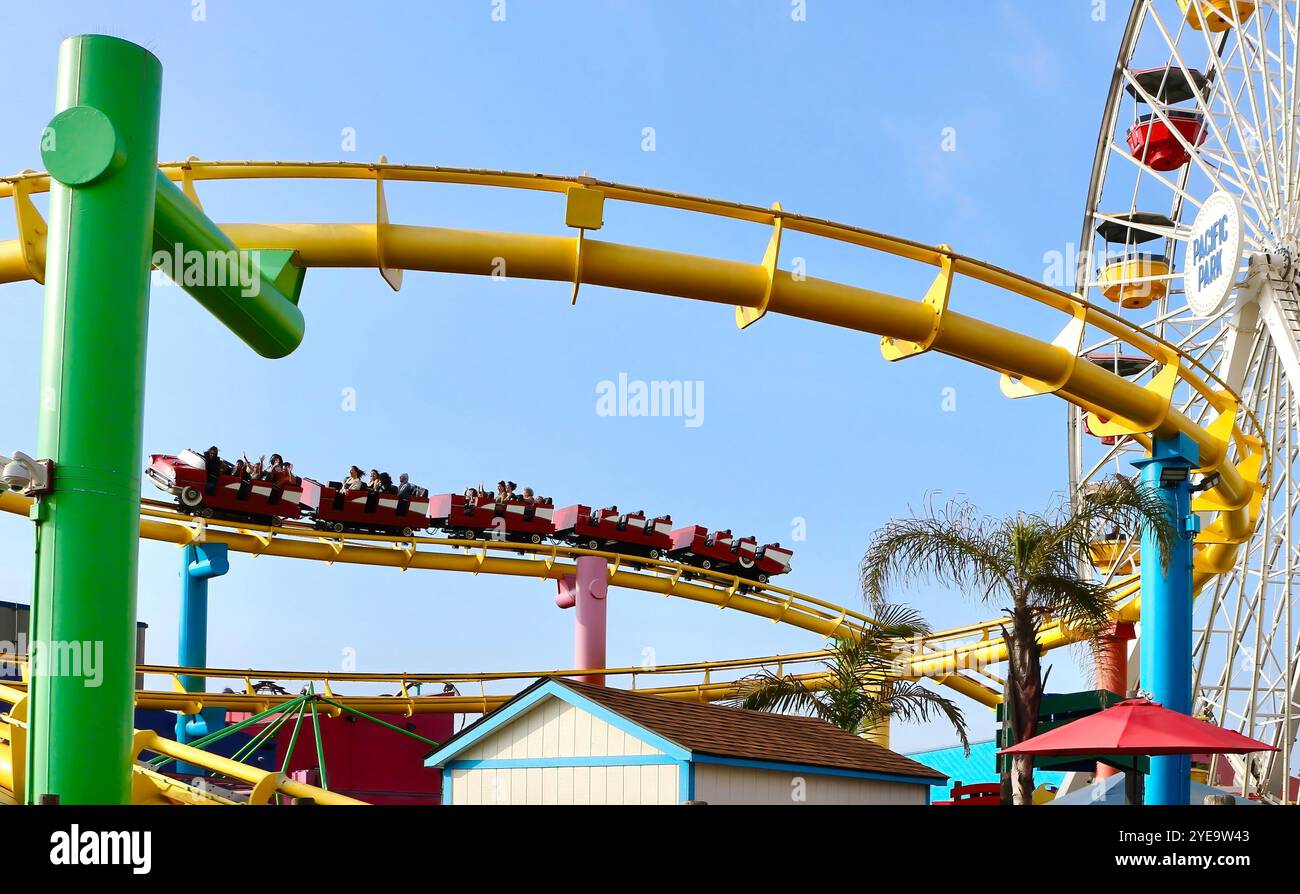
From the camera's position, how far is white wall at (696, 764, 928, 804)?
363 inches

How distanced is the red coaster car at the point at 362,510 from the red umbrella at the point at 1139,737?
48.3ft

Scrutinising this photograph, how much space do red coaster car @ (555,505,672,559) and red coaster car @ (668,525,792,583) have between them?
11.0 inches

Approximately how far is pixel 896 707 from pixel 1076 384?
356 centimetres

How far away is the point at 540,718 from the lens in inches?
387

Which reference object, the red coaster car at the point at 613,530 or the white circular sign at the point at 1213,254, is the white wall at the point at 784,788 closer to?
the white circular sign at the point at 1213,254

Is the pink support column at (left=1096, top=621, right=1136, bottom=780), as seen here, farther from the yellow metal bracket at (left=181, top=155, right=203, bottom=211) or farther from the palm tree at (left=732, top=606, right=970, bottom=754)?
the yellow metal bracket at (left=181, top=155, right=203, bottom=211)

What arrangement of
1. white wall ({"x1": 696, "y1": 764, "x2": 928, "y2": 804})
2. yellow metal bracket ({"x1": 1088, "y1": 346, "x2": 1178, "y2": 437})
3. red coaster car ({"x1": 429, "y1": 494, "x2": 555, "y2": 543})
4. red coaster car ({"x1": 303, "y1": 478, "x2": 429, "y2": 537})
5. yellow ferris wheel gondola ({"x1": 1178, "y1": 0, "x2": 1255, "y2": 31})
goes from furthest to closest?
red coaster car ({"x1": 429, "y1": 494, "x2": 555, "y2": 543})
red coaster car ({"x1": 303, "y1": 478, "x2": 429, "y2": 537})
yellow ferris wheel gondola ({"x1": 1178, "y1": 0, "x2": 1255, "y2": 31})
yellow metal bracket ({"x1": 1088, "y1": 346, "x2": 1178, "y2": 437})
white wall ({"x1": 696, "y1": 764, "x2": 928, "y2": 804})

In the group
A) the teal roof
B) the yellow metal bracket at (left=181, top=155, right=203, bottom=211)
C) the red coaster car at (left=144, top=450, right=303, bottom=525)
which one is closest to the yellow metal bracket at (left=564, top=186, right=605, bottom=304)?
the yellow metal bracket at (left=181, top=155, right=203, bottom=211)

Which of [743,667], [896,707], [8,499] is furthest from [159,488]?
[896,707]

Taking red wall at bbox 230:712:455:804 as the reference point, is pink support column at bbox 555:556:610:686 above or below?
above

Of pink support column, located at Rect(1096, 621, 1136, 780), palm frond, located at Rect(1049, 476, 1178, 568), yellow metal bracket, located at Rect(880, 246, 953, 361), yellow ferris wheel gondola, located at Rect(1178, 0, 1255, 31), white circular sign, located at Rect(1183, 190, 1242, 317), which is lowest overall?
pink support column, located at Rect(1096, 621, 1136, 780)

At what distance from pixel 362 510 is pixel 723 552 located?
22.0ft
